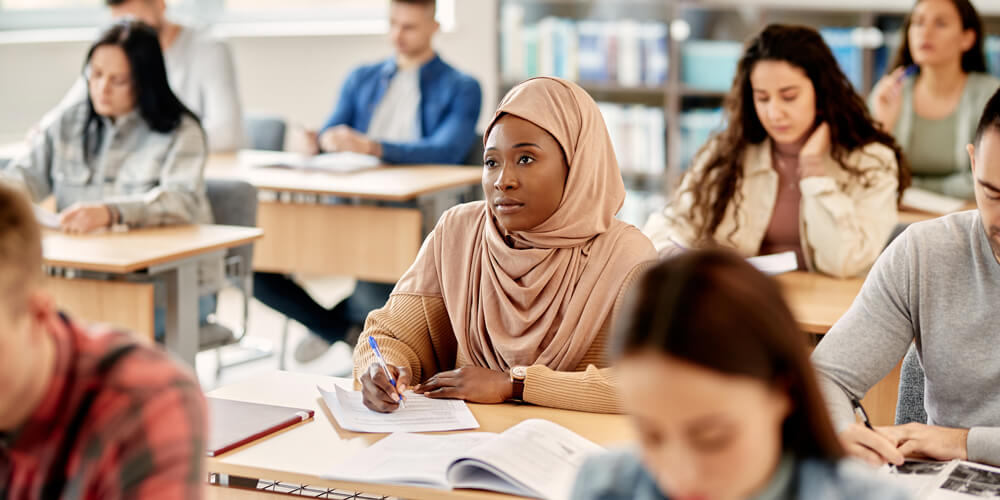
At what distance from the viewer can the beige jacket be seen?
280cm

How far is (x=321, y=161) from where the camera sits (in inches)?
156

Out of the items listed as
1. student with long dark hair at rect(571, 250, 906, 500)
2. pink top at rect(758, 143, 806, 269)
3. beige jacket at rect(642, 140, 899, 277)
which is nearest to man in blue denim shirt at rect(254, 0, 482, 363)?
beige jacket at rect(642, 140, 899, 277)

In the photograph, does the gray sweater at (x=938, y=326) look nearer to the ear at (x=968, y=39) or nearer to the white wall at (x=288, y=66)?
the ear at (x=968, y=39)

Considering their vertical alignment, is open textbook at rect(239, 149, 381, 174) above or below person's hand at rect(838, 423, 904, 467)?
below

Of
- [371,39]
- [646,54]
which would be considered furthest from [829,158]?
[371,39]

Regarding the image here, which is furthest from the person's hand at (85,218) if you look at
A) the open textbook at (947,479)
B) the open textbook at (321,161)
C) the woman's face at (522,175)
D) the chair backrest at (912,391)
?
the open textbook at (947,479)

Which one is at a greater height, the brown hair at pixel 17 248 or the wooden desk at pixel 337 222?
the brown hair at pixel 17 248

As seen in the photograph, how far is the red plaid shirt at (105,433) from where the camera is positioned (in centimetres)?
99

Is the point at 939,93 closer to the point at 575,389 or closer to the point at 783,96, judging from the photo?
the point at 783,96

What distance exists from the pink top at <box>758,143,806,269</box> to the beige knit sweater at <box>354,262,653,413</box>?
48.2 inches

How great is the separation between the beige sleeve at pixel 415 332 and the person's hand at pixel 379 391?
17 cm

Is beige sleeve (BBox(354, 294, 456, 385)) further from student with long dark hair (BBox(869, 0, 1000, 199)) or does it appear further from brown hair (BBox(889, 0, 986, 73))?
brown hair (BBox(889, 0, 986, 73))

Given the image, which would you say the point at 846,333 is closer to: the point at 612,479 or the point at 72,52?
the point at 612,479

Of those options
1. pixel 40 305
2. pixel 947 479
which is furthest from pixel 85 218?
pixel 947 479
